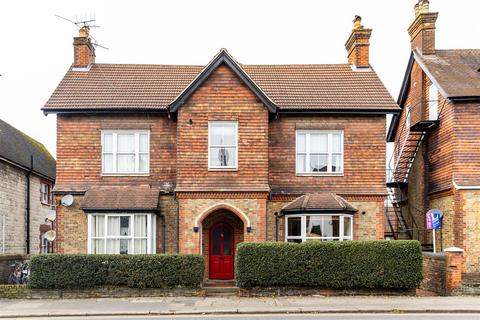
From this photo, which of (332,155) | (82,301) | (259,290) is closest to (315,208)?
(332,155)

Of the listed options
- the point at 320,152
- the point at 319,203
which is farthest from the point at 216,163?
the point at 320,152

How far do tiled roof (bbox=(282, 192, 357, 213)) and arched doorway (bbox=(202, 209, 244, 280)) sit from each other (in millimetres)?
2199

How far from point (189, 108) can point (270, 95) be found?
12.6 feet

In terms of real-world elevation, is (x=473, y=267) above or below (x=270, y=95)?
below

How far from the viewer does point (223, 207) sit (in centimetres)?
2027

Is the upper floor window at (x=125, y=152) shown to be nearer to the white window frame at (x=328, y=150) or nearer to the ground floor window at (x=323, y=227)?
the white window frame at (x=328, y=150)

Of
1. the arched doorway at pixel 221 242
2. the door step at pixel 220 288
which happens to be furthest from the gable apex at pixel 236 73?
the door step at pixel 220 288

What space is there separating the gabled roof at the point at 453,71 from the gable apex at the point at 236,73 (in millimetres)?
7383

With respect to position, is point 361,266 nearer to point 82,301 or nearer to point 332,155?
point 332,155

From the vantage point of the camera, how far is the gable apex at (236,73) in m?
20.2

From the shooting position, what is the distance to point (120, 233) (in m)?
20.7

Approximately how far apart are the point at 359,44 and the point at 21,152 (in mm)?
18741

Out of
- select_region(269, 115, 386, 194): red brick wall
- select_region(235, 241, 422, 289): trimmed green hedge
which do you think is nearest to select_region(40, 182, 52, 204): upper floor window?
select_region(269, 115, 386, 194): red brick wall

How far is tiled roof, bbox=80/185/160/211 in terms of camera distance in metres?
20.3
